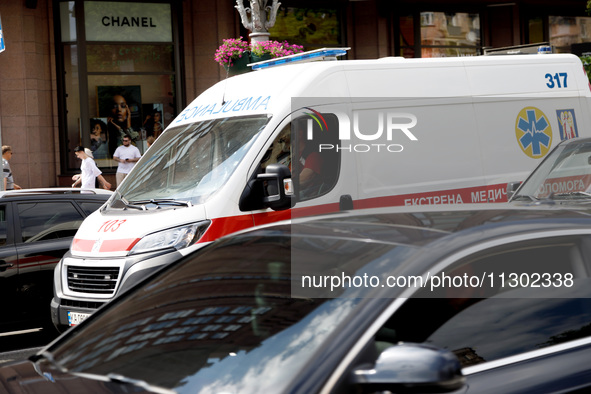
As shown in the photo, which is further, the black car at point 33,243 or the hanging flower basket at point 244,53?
the hanging flower basket at point 244,53

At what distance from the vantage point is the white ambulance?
6559mm

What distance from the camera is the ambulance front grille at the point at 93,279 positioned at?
6566 millimetres

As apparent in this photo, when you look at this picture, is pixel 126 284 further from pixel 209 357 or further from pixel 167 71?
pixel 167 71

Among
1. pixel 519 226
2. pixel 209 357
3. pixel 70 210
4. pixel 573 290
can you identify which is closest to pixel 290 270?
pixel 209 357

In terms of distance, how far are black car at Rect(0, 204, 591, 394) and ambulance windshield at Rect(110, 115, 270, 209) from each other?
3336mm

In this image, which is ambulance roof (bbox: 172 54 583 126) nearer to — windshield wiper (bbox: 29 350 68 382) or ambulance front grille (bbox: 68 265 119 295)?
ambulance front grille (bbox: 68 265 119 295)

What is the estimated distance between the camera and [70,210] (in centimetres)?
839

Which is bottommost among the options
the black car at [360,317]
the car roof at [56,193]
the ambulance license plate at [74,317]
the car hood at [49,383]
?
the ambulance license plate at [74,317]

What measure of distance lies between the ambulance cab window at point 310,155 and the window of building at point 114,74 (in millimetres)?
12031

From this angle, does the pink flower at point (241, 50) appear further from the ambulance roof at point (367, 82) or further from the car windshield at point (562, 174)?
the car windshield at point (562, 174)

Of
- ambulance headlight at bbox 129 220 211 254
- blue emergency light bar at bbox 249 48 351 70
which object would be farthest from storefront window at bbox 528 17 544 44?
ambulance headlight at bbox 129 220 211 254

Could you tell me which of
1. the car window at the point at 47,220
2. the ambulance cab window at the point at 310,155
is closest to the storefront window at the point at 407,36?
the car window at the point at 47,220

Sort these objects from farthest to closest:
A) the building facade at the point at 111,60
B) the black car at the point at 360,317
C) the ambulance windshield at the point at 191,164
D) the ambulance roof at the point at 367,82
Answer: the building facade at the point at 111,60 → the ambulance roof at the point at 367,82 → the ambulance windshield at the point at 191,164 → the black car at the point at 360,317

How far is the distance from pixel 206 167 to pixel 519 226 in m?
4.17
